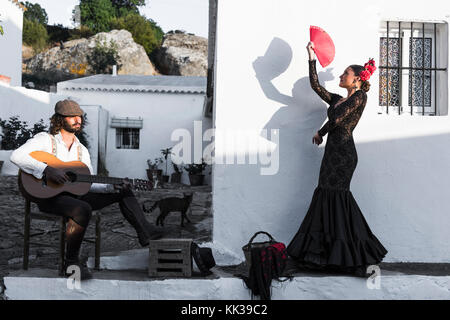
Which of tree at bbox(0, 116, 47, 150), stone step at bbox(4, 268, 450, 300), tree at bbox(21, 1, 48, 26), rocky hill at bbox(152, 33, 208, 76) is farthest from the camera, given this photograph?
tree at bbox(21, 1, 48, 26)

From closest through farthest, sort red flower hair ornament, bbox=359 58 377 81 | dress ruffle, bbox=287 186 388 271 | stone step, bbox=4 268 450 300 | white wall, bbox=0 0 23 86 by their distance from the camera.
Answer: stone step, bbox=4 268 450 300
dress ruffle, bbox=287 186 388 271
red flower hair ornament, bbox=359 58 377 81
white wall, bbox=0 0 23 86

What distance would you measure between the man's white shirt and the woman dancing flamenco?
6.18 ft

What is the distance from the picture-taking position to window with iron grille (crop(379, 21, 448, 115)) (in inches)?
187

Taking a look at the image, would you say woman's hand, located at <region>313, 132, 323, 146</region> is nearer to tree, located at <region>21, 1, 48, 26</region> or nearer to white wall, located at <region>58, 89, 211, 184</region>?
white wall, located at <region>58, 89, 211, 184</region>

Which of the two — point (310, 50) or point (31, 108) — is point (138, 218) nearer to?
point (310, 50)

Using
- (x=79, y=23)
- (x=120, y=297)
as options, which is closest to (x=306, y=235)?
(x=120, y=297)

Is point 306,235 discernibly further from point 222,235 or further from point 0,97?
point 0,97


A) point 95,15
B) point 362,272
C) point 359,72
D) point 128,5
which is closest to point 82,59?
point 95,15

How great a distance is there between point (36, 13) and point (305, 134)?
3461cm

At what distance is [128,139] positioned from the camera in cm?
1586

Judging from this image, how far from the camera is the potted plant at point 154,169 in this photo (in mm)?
14812

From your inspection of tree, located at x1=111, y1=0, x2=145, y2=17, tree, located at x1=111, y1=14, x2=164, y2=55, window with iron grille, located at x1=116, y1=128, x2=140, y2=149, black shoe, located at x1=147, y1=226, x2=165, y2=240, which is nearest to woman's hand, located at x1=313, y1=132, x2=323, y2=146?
black shoe, located at x1=147, y1=226, x2=165, y2=240

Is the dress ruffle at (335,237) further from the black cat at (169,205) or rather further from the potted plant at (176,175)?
the potted plant at (176,175)

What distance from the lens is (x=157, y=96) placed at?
15891 millimetres
